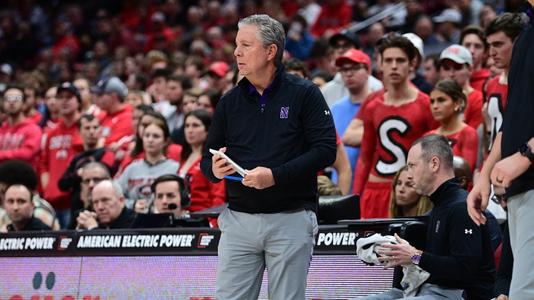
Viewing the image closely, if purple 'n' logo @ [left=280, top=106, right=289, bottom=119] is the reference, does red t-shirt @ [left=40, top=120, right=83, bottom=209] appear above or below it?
below

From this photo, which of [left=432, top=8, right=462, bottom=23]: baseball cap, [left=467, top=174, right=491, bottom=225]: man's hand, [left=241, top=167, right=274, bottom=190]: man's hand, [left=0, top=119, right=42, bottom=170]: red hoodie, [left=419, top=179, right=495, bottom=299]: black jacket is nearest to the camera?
[left=467, top=174, right=491, bottom=225]: man's hand

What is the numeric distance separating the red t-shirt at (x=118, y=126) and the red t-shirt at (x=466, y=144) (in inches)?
174

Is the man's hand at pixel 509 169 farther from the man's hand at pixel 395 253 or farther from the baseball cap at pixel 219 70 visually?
the baseball cap at pixel 219 70

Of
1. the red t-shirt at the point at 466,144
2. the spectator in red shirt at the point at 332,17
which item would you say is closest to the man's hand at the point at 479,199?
the red t-shirt at the point at 466,144

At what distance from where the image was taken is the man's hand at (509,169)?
12.3 ft

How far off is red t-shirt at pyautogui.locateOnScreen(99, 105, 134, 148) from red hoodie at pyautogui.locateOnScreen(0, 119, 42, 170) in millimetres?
836

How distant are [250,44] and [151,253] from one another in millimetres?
2274

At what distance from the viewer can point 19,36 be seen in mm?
20422

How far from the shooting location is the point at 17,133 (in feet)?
39.7

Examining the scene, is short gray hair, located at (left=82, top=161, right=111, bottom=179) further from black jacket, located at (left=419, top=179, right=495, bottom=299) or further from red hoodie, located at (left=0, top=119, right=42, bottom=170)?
black jacket, located at (left=419, top=179, right=495, bottom=299)

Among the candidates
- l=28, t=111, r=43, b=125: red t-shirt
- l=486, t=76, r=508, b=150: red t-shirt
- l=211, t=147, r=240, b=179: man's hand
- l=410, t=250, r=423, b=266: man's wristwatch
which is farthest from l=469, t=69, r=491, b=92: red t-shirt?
l=28, t=111, r=43, b=125: red t-shirt

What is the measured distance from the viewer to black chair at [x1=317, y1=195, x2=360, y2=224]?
6590 millimetres

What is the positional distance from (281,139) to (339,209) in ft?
5.38

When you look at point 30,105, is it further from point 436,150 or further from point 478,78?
point 436,150
